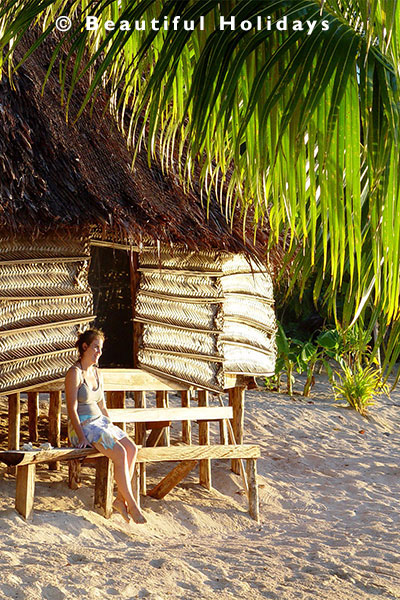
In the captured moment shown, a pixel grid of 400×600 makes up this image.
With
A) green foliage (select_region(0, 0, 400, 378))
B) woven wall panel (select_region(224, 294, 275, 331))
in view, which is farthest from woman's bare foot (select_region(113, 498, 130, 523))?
green foliage (select_region(0, 0, 400, 378))

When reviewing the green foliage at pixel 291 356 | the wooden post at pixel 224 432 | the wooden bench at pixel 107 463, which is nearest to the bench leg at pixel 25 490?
the wooden bench at pixel 107 463

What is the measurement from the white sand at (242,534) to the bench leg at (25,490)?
0.07 metres

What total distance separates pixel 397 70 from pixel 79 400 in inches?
170

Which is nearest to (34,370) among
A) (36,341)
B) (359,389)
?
(36,341)

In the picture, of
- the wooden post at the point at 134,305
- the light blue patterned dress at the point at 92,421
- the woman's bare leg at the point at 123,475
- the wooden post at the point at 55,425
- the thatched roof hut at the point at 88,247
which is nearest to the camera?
the woman's bare leg at the point at 123,475

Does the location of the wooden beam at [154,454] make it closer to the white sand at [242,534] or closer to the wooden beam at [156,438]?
the white sand at [242,534]

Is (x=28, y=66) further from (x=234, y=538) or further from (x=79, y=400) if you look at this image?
(x=234, y=538)

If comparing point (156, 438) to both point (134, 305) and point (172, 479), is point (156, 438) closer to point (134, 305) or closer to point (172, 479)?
point (172, 479)

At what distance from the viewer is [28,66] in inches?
275

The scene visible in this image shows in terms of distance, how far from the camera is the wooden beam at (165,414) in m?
6.60

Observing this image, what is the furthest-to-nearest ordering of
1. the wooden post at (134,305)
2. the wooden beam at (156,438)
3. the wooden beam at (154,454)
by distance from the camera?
the wooden beam at (156,438) → the wooden post at (134,305) → the wooden beam at (154,454)

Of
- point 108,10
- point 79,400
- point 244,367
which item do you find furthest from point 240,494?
point 108,10

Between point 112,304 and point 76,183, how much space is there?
2.97 meters

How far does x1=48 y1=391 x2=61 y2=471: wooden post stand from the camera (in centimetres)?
736
